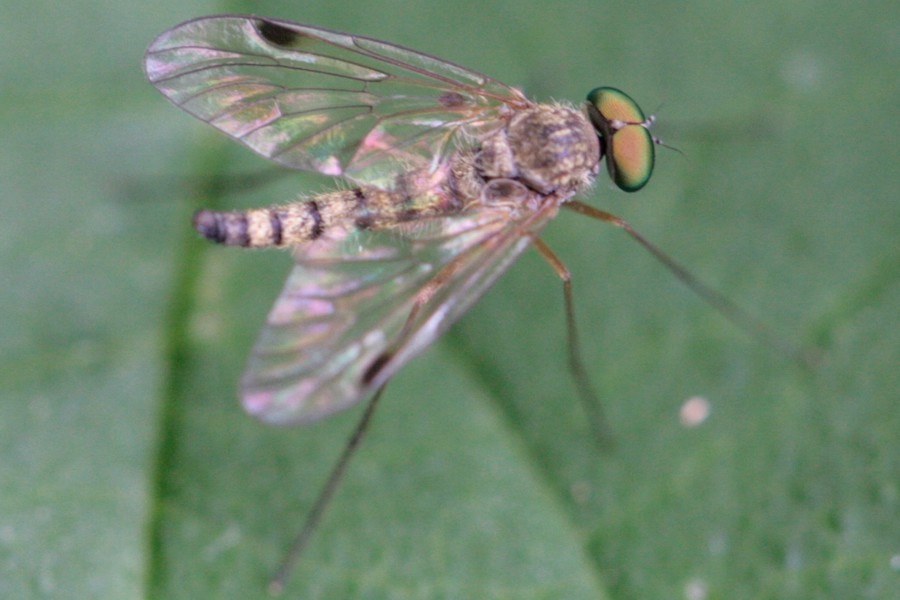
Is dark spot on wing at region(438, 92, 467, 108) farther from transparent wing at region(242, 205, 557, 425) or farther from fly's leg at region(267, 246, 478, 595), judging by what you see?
fly's leg at region(267, 246, 478, 595)

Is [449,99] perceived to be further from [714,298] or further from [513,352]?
[714,298]

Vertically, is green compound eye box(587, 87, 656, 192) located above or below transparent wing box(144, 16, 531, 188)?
above

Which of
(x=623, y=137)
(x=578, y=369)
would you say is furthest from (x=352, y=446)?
(x=623, y=137)

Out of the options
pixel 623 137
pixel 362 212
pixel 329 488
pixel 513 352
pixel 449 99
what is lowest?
pixel 329 488

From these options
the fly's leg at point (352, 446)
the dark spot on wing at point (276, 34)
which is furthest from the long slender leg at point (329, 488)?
the dark spot on wing at point (276, 34)

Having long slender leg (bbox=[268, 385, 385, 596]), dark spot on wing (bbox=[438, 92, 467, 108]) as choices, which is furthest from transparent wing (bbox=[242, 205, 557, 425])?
A: dark spot on wing (bbox=[438, 92, 467, 108])

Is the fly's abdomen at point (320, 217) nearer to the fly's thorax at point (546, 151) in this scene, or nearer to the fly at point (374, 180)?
the fly at point (374, 180)
